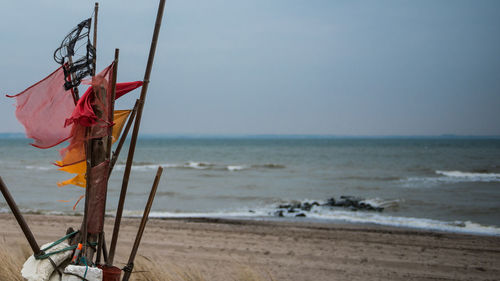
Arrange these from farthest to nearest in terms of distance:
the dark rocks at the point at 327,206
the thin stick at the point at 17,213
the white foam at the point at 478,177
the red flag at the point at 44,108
Answer: 1. the white foam at the point at 478,177
2. the dark rocks at the point at 327,206
3. the red flag at the point at 44,108
4. the thin stick at the point at 17,213

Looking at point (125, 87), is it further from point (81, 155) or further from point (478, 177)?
point (478, 177)

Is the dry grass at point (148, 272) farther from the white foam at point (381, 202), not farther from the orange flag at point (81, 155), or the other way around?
the white foam at point (381, 202)

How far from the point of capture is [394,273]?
5.78m

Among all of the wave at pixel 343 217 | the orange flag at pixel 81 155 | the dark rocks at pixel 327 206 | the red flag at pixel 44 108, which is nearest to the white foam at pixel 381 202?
the dark rocks at pixel 327 206

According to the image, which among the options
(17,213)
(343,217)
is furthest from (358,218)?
(17,213)

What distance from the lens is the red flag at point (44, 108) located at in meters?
2.61

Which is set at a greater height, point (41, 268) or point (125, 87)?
point (125, 87)

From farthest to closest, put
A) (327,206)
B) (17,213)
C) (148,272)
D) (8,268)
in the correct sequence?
(327,206)
(148,272)
(8,268)
(17,213)

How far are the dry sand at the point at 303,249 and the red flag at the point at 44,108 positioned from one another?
8.61 ft

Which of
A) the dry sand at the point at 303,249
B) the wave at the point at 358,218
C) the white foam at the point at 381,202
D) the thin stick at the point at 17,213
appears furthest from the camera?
the white foam at the point at 381,202

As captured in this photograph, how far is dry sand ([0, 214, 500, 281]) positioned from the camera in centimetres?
575

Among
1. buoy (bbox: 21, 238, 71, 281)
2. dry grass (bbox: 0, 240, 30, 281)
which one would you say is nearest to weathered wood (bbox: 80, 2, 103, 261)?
buoy (bbox: 21, 238, 71, 281)

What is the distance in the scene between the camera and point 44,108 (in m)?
2.63

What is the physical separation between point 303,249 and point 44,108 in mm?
5247
